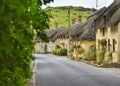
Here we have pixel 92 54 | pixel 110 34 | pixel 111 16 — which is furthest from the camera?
pixel 92 54

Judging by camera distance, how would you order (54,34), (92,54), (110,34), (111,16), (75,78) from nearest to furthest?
1. (75,78)
2. (111,16)
3. (110,34)
4. (92,54)
5. (54,34)

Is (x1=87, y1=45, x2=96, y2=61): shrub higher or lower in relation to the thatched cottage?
lower

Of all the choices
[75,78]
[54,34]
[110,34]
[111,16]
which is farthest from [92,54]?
[54,34]

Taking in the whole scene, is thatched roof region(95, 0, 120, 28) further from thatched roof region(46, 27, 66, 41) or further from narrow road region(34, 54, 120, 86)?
thatched roof region(46, 27, 66, 41)

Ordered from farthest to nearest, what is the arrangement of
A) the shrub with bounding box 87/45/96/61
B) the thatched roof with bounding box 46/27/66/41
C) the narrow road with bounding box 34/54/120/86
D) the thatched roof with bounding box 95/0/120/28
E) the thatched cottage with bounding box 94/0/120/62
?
the thatched roof with bounding box 46/27/66/41
the shrub with bounding box 87/45/96/61
the thatched cottage with bounding box 94/0/120/62
the thatched roof with bounding box 95/0/120/28
the narrow road with bounding box 34/54/120/86

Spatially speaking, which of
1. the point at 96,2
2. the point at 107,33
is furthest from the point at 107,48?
the point at 96,2

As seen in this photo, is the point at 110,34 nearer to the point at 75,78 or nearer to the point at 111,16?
the point at 111,16

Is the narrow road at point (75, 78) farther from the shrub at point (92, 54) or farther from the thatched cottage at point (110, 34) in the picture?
the shrub at point (92, 54)

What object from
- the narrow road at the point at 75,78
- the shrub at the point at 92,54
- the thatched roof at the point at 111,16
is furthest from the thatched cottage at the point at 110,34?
the narrow road at the point at 75,78

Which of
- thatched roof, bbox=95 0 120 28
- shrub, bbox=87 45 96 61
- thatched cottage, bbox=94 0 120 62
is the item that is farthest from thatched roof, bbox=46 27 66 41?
thatched roof, bbox=95 0 120 28

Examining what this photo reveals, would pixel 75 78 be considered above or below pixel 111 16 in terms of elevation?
below

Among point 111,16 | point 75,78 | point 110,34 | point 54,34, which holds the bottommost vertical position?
point 75,78

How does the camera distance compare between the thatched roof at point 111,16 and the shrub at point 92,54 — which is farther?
the shrub at point 92,54

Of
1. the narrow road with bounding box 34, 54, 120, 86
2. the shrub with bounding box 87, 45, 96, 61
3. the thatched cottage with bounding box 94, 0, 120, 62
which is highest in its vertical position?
the thatched cottage with bounding box 94, 0, 120, 62
